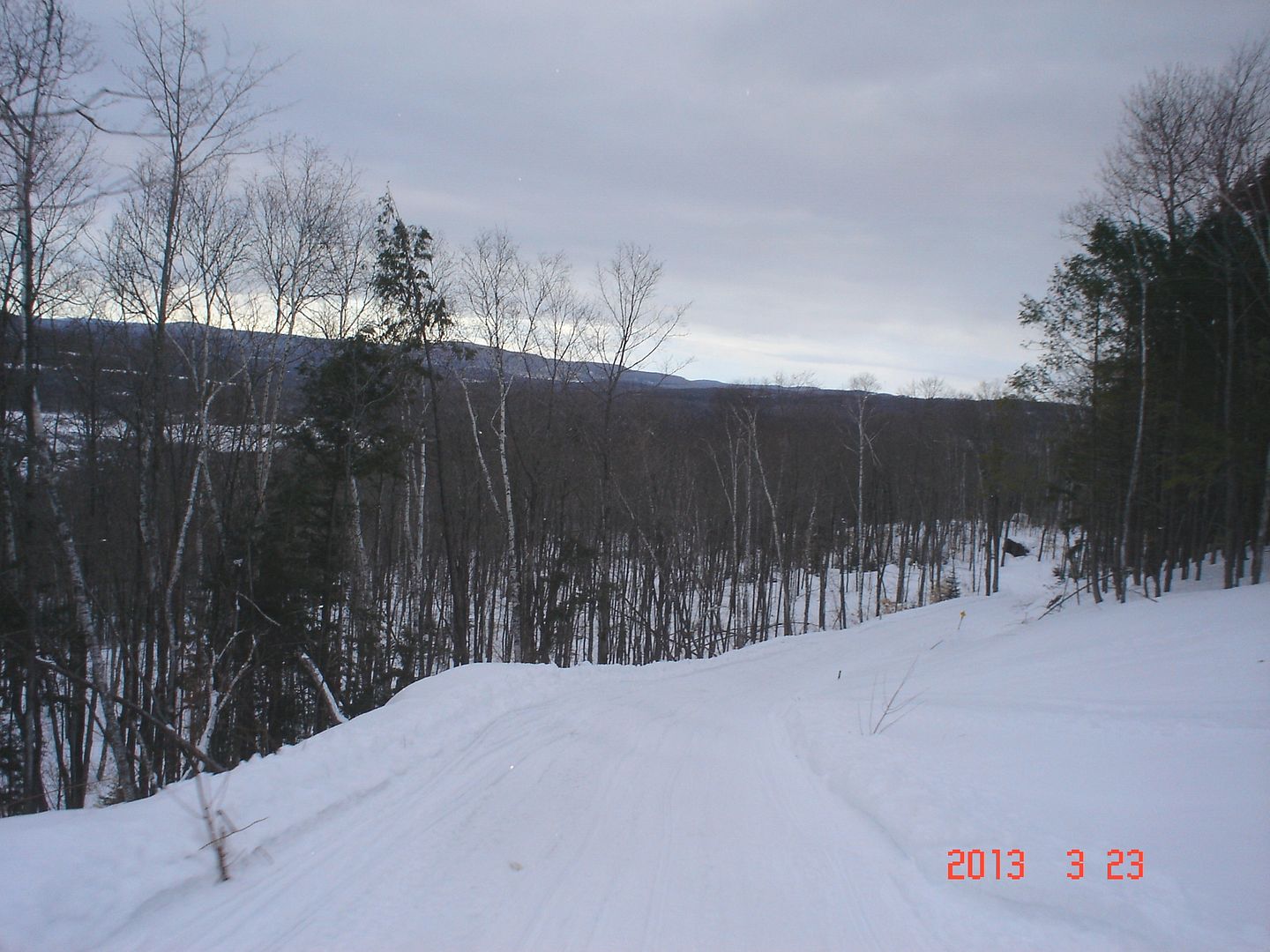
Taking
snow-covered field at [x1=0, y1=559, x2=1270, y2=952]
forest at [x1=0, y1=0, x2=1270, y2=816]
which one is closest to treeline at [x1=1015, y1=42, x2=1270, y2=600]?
forest at [x1=0, y1=0, x2=1270, y2=816]

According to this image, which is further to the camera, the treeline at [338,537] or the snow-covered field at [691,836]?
the treeline at [338,537]

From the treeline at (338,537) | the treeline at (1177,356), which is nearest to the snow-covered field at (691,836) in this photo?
the treeline at (338,537)

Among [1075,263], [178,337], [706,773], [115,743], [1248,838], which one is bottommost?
[115,743]

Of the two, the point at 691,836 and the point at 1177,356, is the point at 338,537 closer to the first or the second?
the point at 691,836

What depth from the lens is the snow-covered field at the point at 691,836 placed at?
3.28 m

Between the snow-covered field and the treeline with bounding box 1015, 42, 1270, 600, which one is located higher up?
the treeline with bounding box 1015, 42, 1270, 600

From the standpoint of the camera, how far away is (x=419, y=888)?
3.64 m

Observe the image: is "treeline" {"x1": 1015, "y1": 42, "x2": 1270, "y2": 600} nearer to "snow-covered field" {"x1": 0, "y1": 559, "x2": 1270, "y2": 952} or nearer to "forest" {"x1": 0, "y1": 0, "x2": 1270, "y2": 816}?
"forest" {"x1": 0, "y1": 0, "x2": 1270, "y2": 816}

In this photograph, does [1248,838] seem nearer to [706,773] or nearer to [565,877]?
[706,773]

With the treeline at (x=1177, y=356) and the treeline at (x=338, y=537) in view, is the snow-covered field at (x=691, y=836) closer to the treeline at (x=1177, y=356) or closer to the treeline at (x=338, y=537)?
the treeline at (x=338, y=537)

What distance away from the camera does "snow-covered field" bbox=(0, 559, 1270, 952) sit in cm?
328

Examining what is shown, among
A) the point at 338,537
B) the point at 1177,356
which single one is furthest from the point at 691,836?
the point at 1177,356

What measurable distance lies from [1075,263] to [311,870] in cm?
2395

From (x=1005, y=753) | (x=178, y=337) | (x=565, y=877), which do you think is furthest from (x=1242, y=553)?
(x=178, y=337)
